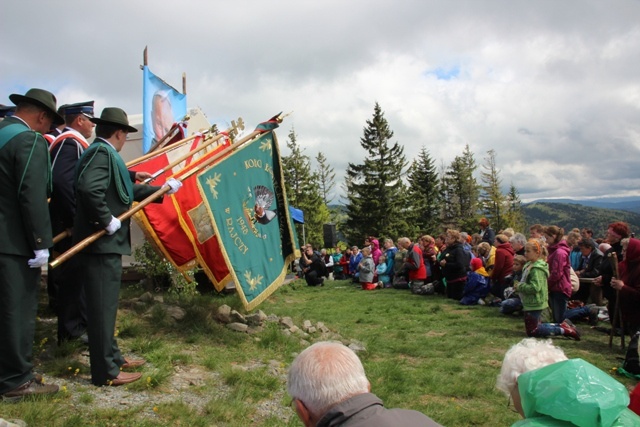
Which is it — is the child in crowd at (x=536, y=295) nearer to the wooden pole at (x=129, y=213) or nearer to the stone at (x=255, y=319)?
the stone at (x=255, y=319)

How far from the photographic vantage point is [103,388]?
409cm

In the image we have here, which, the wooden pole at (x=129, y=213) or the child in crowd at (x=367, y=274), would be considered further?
the child in crowd at (x=367, y=274)

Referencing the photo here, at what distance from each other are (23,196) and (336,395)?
2.92 m

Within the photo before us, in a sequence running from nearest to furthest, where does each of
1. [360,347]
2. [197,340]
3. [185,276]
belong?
[197,340], [360,347], [185,276]

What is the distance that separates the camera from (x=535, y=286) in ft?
23.6

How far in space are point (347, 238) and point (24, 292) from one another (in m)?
37.0

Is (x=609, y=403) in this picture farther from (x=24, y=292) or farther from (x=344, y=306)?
(x=344, y=306)

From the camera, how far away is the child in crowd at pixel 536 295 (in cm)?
727

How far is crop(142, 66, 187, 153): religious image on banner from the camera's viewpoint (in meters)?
9.09

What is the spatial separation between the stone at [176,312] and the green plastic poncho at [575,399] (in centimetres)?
520

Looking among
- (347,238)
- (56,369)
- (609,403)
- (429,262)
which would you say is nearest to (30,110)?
(56,369)

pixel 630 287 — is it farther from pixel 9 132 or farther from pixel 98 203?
pixel 9 132

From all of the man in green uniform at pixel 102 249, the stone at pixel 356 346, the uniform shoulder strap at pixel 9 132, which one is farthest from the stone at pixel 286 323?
the uniform shoulder strap at pixel 9 132

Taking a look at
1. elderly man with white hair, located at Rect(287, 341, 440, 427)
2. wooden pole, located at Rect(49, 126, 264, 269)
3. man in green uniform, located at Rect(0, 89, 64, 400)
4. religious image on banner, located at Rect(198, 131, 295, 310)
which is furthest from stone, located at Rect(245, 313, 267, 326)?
elderly man with white hair, located at Rect(287, 341, 440, 427)
